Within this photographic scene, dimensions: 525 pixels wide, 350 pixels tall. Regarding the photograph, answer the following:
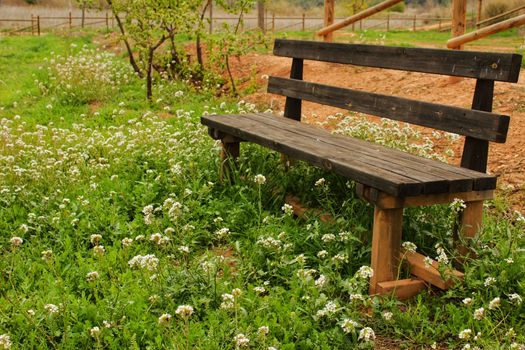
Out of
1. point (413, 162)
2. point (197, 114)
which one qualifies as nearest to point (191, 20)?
point (197, 114)

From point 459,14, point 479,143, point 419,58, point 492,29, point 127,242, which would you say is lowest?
point 127,242

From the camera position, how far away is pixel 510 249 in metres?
4.14

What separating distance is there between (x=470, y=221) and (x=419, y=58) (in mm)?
1328

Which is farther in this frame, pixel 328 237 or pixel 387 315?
pixel 328 237

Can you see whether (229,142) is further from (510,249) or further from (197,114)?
(197,114)

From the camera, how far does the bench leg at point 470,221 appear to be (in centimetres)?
412

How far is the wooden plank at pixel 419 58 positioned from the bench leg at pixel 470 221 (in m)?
0.77

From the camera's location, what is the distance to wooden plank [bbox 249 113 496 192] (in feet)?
12.9

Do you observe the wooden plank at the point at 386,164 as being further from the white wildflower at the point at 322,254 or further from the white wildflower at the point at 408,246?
the white wildflower at the point at 322,254

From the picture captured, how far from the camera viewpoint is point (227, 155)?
5.97 metres

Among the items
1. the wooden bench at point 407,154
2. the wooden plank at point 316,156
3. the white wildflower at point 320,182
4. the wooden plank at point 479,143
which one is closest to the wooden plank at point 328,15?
the wooden plank at point 316,156

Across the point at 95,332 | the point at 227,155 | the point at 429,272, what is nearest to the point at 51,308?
the point at 95,332

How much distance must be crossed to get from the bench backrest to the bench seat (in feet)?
0.85

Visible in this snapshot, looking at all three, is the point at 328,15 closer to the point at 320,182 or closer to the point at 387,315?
the point at 320,182
